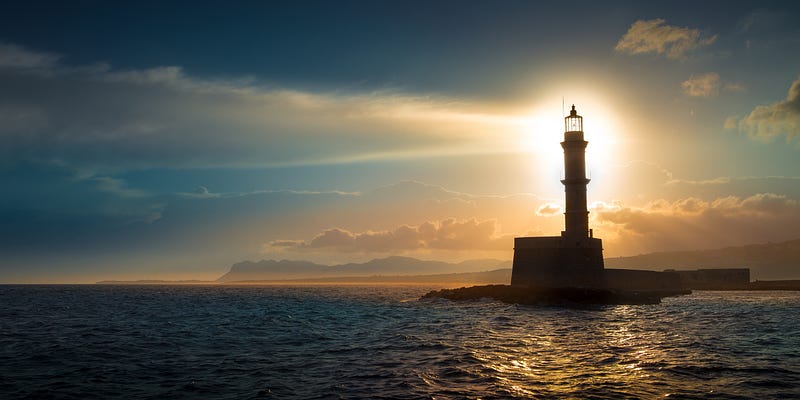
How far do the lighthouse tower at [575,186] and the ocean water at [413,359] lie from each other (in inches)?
905

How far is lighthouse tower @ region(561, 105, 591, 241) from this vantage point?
66562mm

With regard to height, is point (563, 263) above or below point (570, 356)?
above

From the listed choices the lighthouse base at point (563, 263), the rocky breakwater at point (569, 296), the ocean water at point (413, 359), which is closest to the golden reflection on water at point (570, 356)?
the ocean water at point (413, 359)

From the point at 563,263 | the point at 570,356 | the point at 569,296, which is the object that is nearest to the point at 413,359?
the point at 570,356

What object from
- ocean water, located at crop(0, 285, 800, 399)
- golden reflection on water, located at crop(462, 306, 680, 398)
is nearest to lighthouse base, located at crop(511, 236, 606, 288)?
ocean water, located at crop(0, 285, 800, 399)

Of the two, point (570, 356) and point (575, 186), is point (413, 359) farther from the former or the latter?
point (575, 186)

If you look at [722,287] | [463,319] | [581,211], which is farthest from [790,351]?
[722,287]

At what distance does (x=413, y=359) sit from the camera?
84.4ft

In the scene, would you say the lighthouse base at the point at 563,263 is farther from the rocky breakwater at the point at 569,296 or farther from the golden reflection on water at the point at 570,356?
the golden reflection on water at the point at 570,356

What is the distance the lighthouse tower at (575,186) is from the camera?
6656 cm

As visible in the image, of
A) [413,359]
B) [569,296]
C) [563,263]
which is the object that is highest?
[563,263]

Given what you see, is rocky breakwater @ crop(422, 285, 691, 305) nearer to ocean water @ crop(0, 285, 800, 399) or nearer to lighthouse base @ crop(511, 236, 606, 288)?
lighthouse base @ crop(511, 236, 606, 288)

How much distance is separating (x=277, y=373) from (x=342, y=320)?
24.9 metres

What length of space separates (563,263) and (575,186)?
27.6 feet
